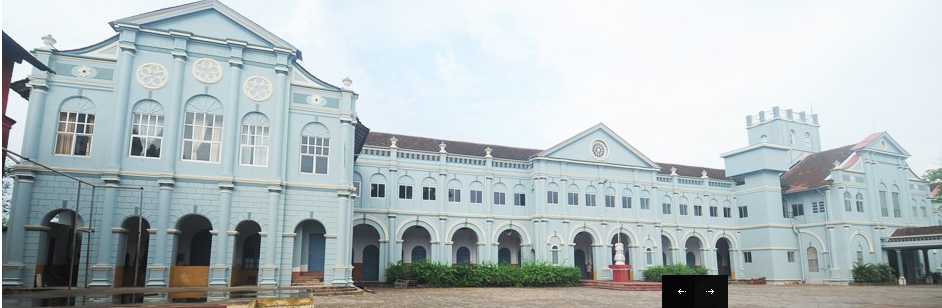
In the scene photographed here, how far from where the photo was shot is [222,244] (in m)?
19.2

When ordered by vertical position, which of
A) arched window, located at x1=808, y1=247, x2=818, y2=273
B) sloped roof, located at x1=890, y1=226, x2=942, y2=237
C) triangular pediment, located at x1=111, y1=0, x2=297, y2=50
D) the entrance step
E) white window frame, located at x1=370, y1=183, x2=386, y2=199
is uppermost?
triangular pediment, located at x1=111, y1=0, x2=297, y2=50

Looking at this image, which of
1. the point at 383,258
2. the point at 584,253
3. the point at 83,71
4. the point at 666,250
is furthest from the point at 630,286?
the point at 83,71

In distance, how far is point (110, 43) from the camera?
1956cm

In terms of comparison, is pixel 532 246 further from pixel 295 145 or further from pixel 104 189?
pixel 104 189

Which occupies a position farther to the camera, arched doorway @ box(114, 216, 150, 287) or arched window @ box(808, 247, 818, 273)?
arched window @ box(808, 247, 818, 273)

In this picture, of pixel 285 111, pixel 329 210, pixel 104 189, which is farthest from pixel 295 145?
pixel 104 189

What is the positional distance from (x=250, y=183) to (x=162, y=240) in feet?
10.3

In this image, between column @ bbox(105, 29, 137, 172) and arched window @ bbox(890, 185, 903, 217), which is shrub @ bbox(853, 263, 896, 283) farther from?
column @ bbox(105, 29, 137, 172)

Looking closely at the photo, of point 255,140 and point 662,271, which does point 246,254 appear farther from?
point 662,271

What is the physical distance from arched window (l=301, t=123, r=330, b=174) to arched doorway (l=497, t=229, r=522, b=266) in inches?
547

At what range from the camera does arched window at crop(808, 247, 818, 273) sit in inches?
1362

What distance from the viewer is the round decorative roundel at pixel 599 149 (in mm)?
33188


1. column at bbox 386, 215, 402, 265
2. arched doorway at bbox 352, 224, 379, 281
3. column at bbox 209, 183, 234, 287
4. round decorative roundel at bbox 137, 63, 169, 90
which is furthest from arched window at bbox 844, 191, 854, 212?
round decorative roundel at bbox 137, 63, 169, 90

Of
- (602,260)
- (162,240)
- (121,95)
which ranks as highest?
(121,95)
